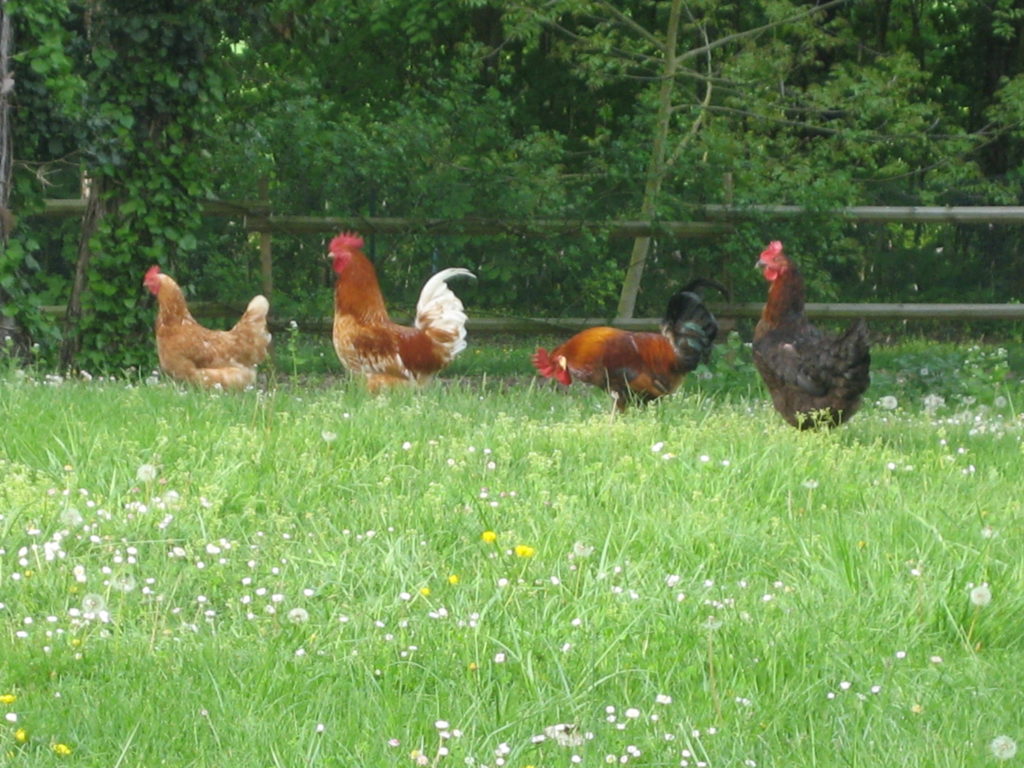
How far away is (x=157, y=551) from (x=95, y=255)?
6.16 m

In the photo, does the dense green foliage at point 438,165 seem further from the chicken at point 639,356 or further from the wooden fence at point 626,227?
the chicken at point 639,356

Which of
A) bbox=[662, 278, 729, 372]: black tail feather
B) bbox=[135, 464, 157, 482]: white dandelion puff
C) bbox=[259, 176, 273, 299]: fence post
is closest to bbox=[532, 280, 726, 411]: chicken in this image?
bbox=[662, 278, 729, 372]: black tail feather

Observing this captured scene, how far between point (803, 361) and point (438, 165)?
6.06 m

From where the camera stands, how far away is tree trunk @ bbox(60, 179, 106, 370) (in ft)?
33.5

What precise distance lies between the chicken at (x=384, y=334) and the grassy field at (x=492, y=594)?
215 centimetres

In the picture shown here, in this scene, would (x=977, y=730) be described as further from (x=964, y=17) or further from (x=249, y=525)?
(x=964, y=17)

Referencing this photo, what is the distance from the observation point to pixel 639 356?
320 inches

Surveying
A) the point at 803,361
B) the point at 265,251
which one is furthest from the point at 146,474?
the point at 265,251

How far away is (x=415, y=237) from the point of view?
39.8 feet

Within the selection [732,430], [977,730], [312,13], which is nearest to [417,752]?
[977,730]

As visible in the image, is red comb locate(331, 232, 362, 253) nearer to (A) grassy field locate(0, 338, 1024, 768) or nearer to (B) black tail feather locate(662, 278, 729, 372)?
(B) black tail feather locate(662, 278, 729, 372)

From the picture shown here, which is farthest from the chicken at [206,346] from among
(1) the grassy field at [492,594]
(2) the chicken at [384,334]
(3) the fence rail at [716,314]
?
(3) the fence rail at [716,314]

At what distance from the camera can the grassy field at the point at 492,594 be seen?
10.9 feet

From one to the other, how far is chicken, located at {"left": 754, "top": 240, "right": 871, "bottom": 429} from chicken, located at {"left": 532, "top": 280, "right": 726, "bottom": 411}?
29.5 inches
